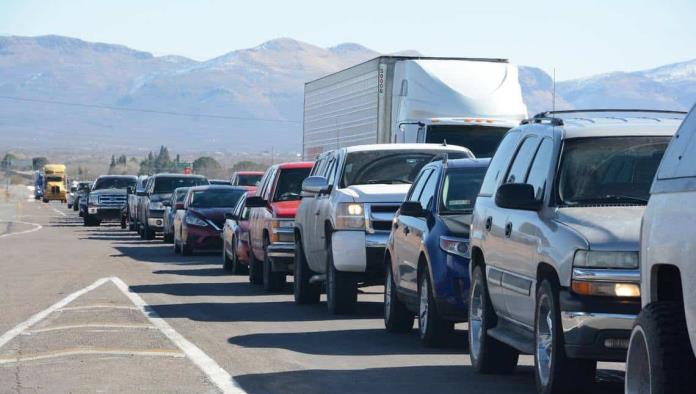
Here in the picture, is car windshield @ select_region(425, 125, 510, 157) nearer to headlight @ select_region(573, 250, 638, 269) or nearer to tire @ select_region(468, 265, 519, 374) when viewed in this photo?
tire @ select_region(468, 265, 519, 374)

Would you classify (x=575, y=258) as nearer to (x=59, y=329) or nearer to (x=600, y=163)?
(x=600, y=163)

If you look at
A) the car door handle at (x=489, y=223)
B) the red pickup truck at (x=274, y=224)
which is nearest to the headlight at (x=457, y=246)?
the car door handle at (x=489, y=223)

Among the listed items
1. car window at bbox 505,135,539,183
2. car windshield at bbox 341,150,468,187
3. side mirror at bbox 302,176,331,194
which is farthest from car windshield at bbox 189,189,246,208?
car window at bbox 505,135,539,183

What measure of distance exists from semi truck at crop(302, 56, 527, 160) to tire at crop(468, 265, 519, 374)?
14.8 metres

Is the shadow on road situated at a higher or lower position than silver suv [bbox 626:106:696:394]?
lower

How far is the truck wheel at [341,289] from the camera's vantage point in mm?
16828

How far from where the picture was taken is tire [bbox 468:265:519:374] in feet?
37.5

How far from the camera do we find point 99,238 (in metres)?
43.2

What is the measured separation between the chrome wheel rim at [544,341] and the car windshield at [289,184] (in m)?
12.1

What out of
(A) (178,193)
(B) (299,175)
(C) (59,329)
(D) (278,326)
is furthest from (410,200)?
(A) (178,193)

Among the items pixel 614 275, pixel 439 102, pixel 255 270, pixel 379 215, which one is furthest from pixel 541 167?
pixel 439 102

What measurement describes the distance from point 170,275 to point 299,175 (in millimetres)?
3846

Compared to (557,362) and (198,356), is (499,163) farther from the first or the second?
(198,356)

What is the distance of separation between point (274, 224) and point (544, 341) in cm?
1116
